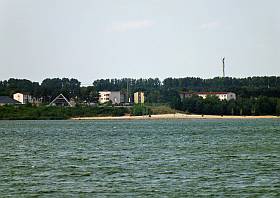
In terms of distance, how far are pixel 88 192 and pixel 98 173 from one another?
800cm

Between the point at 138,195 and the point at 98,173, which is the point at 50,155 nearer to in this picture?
the point at 98,173

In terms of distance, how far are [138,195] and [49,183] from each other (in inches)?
253

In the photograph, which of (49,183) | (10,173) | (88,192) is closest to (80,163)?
(10,173)

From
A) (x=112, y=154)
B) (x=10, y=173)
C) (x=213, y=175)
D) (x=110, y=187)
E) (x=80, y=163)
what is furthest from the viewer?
(x=112, y=154)

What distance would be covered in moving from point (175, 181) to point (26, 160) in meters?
18.5

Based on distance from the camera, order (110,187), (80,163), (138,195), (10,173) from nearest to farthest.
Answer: (138,195) → (110,187) → (10,173) → (80,163)

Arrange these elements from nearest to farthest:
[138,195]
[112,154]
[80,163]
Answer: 1. [138,195]
2. [80,163]
3. [112,154]

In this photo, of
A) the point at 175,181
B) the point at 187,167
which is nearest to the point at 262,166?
the point at 187,167

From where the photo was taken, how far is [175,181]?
3681 cm

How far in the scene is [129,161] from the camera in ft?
162

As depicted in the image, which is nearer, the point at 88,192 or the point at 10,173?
the point at 88,192

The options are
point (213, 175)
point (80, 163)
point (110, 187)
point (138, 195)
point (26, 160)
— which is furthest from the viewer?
point (26, 160)

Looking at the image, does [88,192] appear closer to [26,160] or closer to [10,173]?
[10,173]

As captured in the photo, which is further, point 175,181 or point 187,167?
point 187,167
